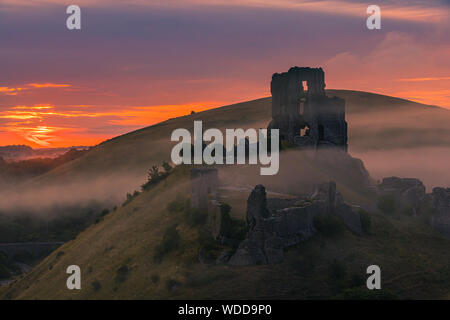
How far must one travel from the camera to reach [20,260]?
3824 inches

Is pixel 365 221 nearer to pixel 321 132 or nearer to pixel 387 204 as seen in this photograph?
pixel 387 204

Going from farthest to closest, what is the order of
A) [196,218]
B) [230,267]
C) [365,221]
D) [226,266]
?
[365,221], [196,218], [226,266], [230,267]

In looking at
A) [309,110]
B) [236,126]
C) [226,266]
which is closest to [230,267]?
[226,266]

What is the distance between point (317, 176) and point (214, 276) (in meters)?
30.7

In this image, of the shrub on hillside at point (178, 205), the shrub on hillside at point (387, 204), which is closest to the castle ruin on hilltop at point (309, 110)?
the shrub on hillside at point (387, 204)

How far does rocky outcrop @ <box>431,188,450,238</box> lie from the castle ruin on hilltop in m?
19.5

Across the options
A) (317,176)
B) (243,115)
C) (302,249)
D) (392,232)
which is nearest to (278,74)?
(317,176)

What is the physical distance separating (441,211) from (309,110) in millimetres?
23423

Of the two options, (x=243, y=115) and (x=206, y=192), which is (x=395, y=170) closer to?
(x=243, y=115)

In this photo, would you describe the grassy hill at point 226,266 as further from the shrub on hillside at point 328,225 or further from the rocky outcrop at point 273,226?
the rocky outcrop at point 273,226

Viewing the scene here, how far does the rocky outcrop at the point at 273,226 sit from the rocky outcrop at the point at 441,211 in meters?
17.1

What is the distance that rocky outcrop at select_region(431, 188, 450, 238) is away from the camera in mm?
62844

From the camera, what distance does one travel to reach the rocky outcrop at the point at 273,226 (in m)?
42.5

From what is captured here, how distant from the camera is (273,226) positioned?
43.6 meters
